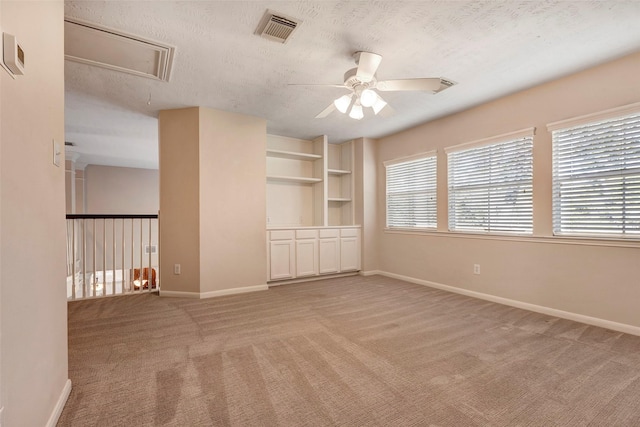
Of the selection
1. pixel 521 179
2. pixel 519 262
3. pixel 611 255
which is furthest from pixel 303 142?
pixel 611 255

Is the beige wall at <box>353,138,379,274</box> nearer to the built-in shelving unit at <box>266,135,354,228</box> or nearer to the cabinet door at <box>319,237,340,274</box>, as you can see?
the built-in shelving unit at <box>266,135,354,228</box>

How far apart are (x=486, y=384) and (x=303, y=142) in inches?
172

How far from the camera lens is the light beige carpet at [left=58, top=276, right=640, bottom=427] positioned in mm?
1534

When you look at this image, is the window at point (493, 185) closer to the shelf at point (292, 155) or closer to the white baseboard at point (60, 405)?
the shelf at point (292, 155)

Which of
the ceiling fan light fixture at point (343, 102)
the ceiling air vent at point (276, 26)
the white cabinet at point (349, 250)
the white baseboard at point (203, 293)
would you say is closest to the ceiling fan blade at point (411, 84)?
the ceiling fan light fixture at point (343, 102)

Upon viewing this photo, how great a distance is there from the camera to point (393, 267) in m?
4.94

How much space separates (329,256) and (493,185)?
259 centimetres

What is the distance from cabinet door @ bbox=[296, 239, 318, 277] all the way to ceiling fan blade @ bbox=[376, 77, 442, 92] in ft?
9.16

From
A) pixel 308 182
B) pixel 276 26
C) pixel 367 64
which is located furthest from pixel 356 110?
pixel 308 182

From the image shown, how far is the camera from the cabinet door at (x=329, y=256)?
15.7 ft

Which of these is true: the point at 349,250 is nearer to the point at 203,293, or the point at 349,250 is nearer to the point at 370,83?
the point at 203,293

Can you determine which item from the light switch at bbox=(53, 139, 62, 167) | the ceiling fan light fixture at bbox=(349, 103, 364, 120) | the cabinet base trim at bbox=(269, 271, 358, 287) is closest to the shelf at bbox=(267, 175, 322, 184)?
the cabinet base trim at bbox=(269, 271, 358, 287)

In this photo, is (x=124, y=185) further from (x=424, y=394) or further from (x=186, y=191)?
(x=424, y=394)

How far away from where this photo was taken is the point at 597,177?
8.89 feet
